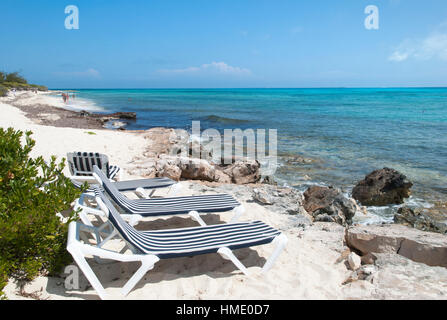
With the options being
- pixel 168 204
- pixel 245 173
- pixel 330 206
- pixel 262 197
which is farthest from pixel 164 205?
pixel 245 173

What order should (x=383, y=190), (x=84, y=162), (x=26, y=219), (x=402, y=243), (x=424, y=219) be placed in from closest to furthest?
(x=26, y=219)
(x=402, y=243)
(x=84, y=162)
(x=424, y=219)
(x=383, y=190)

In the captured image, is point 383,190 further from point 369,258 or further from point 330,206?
point 369,258

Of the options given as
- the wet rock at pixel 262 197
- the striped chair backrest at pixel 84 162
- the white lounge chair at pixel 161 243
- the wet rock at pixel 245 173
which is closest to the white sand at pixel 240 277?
the white lounge chair at pixel 161 243

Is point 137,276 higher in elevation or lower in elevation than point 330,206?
higher

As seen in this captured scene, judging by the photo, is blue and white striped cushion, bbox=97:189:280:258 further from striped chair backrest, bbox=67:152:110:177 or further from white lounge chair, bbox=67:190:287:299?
striped chair backrest, bbox=67:152:110:177

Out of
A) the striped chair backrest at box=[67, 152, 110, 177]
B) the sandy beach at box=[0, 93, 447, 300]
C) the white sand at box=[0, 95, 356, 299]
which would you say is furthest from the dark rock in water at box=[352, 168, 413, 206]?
the striped chair backrest at box=[67, 152, 110, 177]

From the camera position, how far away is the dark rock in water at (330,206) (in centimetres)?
630

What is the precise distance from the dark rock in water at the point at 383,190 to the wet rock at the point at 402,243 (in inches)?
162

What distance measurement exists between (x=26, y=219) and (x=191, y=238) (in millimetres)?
1681

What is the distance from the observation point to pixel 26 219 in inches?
121

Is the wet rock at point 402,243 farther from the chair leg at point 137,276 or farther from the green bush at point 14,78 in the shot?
the green bush at point 14,78

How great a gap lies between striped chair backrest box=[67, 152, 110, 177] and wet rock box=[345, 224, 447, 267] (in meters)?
4.82
